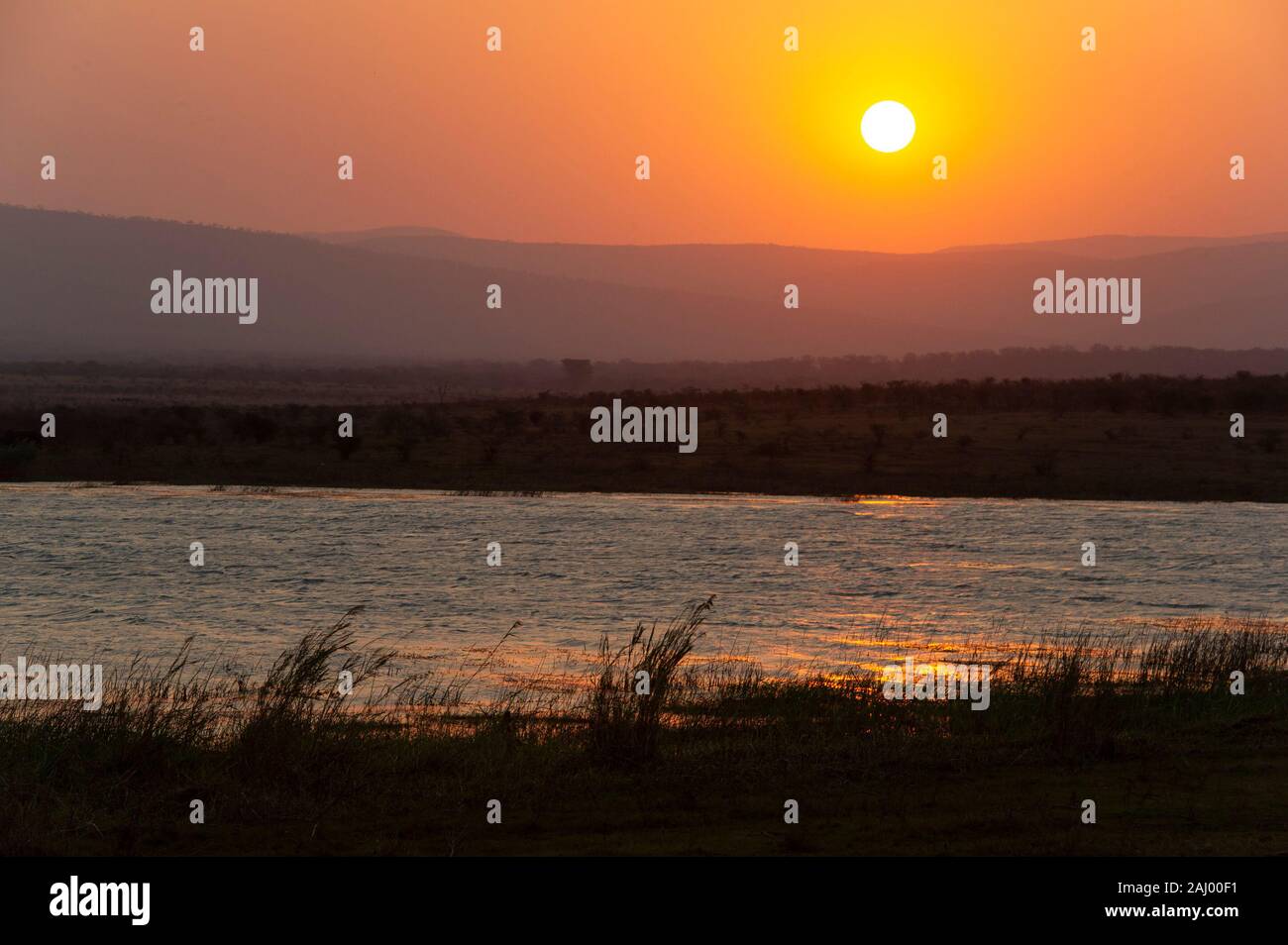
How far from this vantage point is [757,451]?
153 ft

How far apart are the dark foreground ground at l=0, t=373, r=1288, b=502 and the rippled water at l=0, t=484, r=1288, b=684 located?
283cm

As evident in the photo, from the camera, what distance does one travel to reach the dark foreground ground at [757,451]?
41500 mm

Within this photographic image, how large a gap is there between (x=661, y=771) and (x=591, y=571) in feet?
49.6

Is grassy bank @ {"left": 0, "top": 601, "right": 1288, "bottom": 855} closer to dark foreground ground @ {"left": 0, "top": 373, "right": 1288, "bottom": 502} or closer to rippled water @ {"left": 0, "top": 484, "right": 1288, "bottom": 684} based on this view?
rippled water @ {"left": 0, "top": 484, "right": 1288, "bottom": 684}

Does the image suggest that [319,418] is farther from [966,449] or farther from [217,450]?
[966,449]

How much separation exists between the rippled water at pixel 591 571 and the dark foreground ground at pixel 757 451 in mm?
2826

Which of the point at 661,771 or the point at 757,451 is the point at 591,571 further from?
the point at 757,451

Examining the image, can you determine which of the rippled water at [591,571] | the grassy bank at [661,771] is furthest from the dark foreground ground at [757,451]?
the grassy bank at [661,771]

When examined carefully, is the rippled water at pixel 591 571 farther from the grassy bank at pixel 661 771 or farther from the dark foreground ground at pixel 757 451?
the grassy bank at pixel 661 771

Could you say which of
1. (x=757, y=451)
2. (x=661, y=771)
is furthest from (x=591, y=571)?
(x=757, y=451)

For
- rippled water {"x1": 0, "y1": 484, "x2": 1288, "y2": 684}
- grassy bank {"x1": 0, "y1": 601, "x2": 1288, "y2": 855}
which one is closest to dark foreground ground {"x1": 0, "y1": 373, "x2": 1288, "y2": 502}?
rippled water {"x1": 0, "y1": 484, "x2": 1288, "y2": 684}

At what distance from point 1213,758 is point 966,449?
118ft

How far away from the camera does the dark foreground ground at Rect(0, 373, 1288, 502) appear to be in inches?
1634
